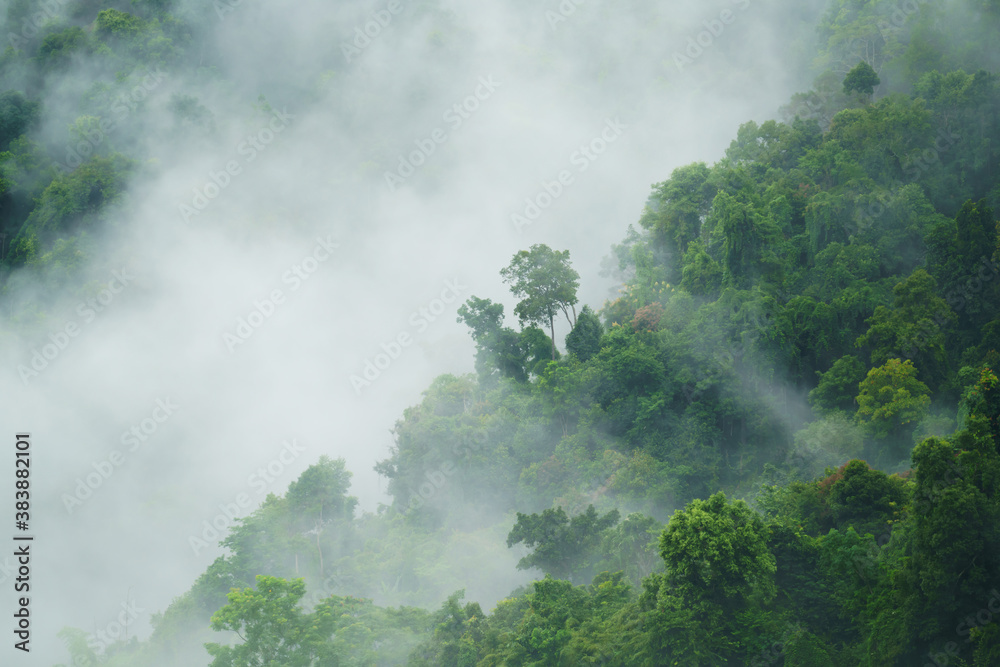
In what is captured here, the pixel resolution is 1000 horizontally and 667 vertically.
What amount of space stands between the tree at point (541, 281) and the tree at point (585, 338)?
0.70m

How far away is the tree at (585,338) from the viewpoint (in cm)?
4153

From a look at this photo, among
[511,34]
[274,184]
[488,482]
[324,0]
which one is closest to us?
[488,482]

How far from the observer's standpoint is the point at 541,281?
138 ft

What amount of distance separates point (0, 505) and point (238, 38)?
4893cm

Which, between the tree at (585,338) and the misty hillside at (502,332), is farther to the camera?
the tree at (585,338)

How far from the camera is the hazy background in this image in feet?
222

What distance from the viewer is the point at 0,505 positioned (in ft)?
220

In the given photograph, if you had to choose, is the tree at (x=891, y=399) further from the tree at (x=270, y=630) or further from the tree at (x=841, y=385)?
the tree at (x=270, y=630)

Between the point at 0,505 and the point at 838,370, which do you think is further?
the point at 0,505

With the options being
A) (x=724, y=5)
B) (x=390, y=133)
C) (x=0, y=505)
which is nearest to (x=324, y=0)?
(x=390, y=133)

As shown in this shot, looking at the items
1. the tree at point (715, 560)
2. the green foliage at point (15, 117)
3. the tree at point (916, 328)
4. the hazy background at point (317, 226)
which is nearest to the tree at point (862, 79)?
the tree at point (916, 328)

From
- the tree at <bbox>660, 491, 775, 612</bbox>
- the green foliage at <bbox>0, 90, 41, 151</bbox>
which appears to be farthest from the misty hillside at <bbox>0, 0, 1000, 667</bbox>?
the green foliage at <bbox>0, 90, 41, 151</bbox>

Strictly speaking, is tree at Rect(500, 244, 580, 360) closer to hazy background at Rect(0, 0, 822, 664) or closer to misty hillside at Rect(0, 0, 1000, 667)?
misty hillside at Rect(0, 0, 1000, 667)

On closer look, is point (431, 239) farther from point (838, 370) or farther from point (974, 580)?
point (974, 580)
